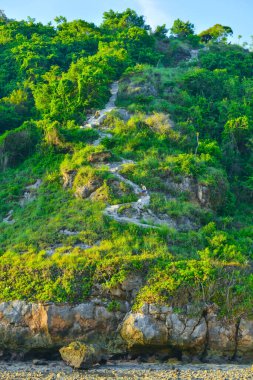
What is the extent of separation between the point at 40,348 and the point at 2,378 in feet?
15.4

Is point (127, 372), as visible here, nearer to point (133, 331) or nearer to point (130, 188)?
point (133, 331)

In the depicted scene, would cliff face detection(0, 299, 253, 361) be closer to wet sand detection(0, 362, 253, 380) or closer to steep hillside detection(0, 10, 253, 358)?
steep hillside detection(0, 10, 253, 358)

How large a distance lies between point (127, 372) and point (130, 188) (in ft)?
44.5

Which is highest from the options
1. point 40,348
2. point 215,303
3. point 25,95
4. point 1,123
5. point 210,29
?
point 210,29

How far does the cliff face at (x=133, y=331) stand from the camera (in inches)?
963

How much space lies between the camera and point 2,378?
66.5 feet

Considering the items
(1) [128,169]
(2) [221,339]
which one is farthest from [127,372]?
(1) [128,169]

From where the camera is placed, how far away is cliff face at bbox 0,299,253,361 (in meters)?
24.5

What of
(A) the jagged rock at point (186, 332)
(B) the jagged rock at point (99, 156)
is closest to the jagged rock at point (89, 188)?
(B) the jagged rock at point (99, 156)

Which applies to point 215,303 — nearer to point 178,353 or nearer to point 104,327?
point 178,353

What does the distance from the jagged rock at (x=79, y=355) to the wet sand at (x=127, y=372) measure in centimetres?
30

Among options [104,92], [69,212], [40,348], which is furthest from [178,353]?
[104,92]

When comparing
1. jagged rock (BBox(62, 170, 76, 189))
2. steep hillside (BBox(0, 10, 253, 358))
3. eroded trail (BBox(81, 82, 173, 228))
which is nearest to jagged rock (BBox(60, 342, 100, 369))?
steep hillside (BBox(0, 10, 253, 358))

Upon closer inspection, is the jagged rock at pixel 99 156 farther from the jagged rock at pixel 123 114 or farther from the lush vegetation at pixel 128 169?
the jagged rock at pixel 123 114
